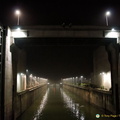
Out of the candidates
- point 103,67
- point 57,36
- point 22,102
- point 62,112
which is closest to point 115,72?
point 57,36

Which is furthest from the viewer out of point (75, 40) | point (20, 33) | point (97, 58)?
point (97, 58)

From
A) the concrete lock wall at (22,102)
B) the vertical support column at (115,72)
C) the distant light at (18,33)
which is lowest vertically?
the concrete lock wall at (22,102)

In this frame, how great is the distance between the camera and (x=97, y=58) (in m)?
47.8

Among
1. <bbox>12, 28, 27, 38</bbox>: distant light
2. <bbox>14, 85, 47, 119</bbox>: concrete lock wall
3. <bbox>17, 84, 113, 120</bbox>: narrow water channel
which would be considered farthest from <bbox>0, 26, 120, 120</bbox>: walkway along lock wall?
<bbox>17, 84, 113, 120</bbox>: narrow water channel

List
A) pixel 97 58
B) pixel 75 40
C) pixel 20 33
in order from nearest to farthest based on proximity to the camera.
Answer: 1. pixel 20 33
2. pixel 75 40
3. pixel 97 58

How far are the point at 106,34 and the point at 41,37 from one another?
864 centimetres

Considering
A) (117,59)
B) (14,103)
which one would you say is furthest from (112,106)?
(14,103)

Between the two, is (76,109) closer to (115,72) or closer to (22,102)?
(22,102)

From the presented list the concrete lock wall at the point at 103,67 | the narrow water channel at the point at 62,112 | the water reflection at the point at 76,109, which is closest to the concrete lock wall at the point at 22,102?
the narrow water channel at the point at 62,112

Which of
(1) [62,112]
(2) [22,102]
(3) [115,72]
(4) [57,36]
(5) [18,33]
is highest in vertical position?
(5) [18,33]

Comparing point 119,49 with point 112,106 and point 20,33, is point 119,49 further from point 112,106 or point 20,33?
point 20,33

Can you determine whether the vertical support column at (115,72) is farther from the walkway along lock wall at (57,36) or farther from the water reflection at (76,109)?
the water reflection at (76,109)

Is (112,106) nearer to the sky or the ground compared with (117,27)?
nearer to the ground

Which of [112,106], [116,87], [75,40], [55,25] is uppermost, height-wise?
[55,25]
